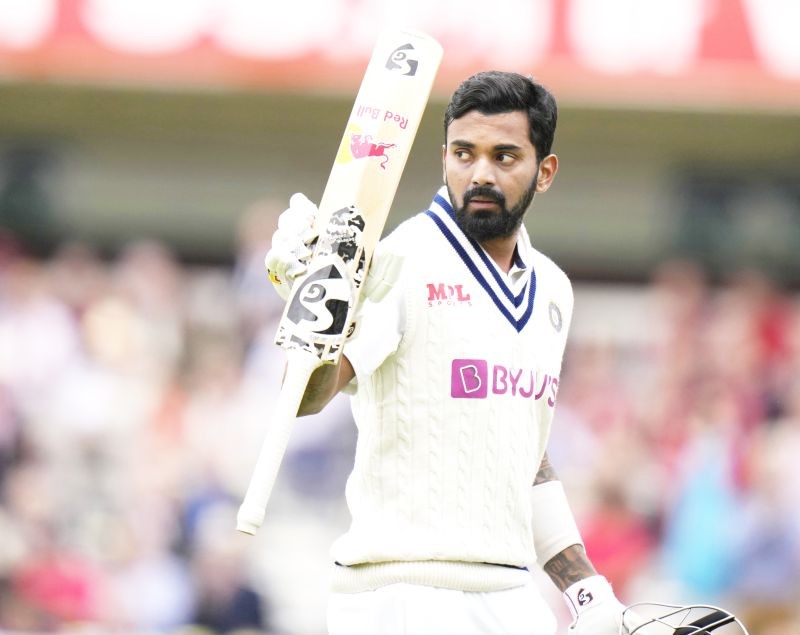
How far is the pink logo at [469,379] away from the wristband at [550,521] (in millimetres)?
446

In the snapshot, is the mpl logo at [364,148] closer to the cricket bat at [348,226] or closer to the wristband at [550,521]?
the cricket bat at [348,226]

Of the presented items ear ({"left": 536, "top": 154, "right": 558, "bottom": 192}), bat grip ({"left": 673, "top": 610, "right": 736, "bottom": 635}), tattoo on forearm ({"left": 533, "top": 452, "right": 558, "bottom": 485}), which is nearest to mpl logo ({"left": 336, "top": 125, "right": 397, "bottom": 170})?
ear ({"left": 536, "top": 154, "right": 558, "bottom": 192})

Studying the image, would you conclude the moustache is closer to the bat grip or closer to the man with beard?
the man with beard

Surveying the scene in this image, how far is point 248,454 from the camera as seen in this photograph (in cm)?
782

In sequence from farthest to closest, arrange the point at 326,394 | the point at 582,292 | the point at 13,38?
1. the point at 582,292
2. the point at 13,38
3. the point at 326,394

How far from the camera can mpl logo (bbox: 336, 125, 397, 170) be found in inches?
118

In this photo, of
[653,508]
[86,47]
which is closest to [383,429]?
[653,508]

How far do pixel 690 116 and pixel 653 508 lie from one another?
3.15 m

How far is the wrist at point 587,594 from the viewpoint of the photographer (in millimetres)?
3314

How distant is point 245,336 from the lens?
8625 mm

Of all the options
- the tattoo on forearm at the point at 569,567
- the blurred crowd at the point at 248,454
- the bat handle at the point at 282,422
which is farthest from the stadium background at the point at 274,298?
the bat handle at the point at 282,422

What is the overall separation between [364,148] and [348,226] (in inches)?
8.3

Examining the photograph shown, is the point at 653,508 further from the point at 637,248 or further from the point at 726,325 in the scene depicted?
the point at 637,248

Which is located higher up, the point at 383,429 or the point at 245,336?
the point at 245,336
